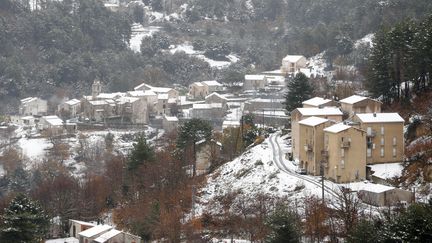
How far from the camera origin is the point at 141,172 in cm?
4156

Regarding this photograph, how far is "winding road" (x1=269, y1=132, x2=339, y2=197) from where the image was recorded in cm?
3350

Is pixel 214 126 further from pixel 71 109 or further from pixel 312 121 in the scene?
pixel 312 121

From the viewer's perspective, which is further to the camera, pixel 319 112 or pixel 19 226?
pixel 319 112

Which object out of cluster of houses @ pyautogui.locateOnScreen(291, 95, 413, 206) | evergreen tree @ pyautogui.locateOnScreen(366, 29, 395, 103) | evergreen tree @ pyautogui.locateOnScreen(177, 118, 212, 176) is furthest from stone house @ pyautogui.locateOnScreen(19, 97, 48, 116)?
cluster of houses @ pyautogui.locateOnScreen(291, 95, 413, 206)

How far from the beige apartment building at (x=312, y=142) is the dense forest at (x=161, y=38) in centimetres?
3239

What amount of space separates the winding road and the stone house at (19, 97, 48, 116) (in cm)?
3539

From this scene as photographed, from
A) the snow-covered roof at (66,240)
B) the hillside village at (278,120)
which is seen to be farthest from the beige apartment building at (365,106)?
the snow-covered roof at (66,240)

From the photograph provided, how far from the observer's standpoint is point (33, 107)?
249 ft

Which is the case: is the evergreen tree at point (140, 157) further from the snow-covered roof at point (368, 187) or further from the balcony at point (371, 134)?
the snow-covered roof at point (368, 187)

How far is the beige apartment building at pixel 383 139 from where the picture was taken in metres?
36.5

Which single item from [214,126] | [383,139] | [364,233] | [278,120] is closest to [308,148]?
[383,139]

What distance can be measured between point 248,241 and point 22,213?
9.49m

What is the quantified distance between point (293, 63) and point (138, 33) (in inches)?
1285

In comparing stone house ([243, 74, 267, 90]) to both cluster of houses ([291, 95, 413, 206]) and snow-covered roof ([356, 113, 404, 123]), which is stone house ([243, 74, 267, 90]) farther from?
snow-covered roof ([356, 113, 404, 123])
